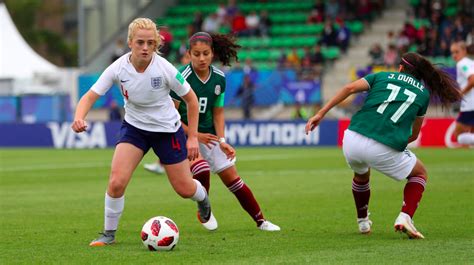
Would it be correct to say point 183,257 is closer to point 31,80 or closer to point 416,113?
point 416,113

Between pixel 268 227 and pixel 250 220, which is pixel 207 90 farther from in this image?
pixel 250 220

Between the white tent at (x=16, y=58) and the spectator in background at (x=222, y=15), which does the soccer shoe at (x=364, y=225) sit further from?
the white tent at (x=16, y=58)

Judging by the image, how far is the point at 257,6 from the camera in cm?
4022

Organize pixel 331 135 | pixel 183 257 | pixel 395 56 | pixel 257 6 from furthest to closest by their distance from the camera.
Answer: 1. pixel 257 6
2. pixel 395 56
3. pixel 331 135
4. pixel 183 257

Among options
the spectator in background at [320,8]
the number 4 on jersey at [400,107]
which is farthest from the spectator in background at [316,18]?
the number 4 on jersey at [400,107]

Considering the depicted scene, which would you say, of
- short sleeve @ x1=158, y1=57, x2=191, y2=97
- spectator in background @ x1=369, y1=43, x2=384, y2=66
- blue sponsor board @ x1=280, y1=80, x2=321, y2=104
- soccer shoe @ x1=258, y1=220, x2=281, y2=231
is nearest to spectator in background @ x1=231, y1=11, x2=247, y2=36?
blue sponsor board @ x1=280, y1=80, x2=321, y2=104

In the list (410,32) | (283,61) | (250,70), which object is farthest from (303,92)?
(410,32)

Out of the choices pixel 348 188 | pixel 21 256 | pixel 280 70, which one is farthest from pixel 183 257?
pixel 280 70

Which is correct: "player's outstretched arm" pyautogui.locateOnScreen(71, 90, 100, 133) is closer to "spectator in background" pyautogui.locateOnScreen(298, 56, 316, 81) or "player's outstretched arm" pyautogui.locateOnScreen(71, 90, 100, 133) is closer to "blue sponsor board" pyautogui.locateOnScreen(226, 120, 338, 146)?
"blue sponsor board" pyautogui.locateOnScreen(226, 120, 338, 146)

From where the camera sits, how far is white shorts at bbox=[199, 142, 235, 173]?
36.0 feet

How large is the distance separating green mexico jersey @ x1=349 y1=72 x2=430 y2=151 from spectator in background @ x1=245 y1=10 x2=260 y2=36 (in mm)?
27761

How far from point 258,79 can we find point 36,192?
1752cm

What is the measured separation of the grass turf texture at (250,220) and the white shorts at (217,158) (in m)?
0.70

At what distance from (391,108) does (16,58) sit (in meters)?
32.0
